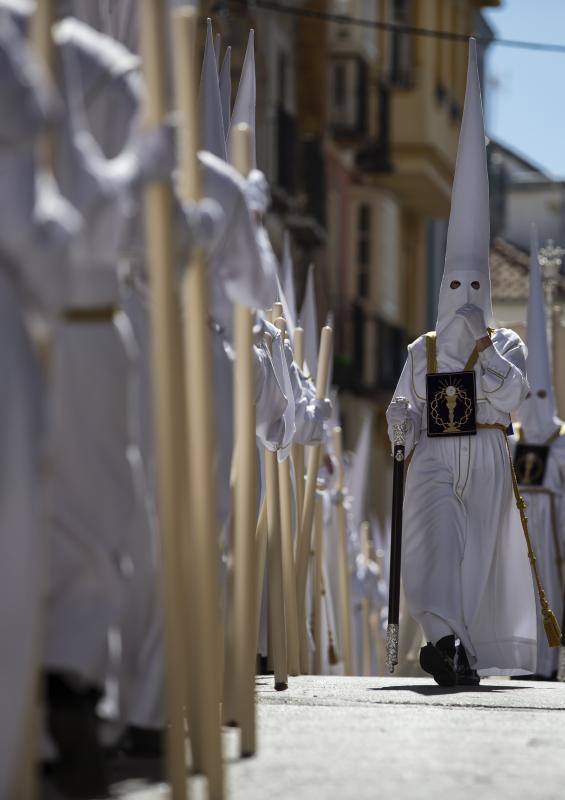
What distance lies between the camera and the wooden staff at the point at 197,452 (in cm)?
803

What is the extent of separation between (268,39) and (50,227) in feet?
113

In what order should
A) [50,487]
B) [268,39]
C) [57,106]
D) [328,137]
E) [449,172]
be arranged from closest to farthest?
[57,106], [50,487], [268,39], [328,137], [449,172]

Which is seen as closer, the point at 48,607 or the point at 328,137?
the point at 48,607

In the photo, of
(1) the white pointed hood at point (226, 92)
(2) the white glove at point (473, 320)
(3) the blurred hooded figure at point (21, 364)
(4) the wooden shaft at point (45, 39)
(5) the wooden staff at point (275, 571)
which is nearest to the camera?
(3) the blurred hooded figure at point (21, 364)

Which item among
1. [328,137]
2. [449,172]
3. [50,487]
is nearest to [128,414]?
[50,487]

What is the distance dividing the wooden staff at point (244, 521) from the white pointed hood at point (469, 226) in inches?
242

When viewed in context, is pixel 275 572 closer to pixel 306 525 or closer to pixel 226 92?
pixel 226 92

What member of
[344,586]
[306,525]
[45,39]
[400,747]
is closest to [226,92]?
[306,525]

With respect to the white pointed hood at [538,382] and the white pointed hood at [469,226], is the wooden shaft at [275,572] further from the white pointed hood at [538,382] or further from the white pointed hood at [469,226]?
the white pointed hood at [538,382]

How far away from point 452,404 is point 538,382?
683 cm

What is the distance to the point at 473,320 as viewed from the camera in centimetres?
1531

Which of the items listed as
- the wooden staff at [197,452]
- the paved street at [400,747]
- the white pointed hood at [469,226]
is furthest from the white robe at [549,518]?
the wooden staff at [197,452]

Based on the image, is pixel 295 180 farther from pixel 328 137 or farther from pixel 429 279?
pixel 429 279

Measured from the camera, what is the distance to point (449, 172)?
182 feet
